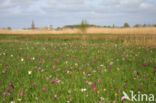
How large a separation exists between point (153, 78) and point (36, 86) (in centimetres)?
302

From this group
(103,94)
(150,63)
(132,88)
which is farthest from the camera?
(150,63)

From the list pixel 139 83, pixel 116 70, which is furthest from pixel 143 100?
pixel 116 70

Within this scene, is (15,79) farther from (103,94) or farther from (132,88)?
(132,88)

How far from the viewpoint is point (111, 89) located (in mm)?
3584

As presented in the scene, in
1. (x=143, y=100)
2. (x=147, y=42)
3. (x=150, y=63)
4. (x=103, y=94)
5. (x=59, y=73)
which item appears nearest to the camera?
(x=143, y=100)

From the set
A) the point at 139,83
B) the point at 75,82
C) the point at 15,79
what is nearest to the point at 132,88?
the point at 139,83

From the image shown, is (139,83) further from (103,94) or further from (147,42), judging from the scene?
(147,42)

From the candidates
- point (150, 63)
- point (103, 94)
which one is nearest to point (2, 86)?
point (103, 94)

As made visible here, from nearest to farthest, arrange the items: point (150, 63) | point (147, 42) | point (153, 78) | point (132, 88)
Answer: point (132, 88)
point (153, 78)
point (150, 63)
point (147, 42)

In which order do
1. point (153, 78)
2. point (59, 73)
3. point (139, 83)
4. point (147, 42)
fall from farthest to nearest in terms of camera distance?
point (147, 42) → point (59, 73) → point (153, 78) → point (139, 83)

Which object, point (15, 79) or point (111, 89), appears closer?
point (111, 89)

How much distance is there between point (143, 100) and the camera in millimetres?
3135

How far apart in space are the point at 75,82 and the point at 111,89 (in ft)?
3.00

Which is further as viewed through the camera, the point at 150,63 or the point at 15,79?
the point at 150,63
